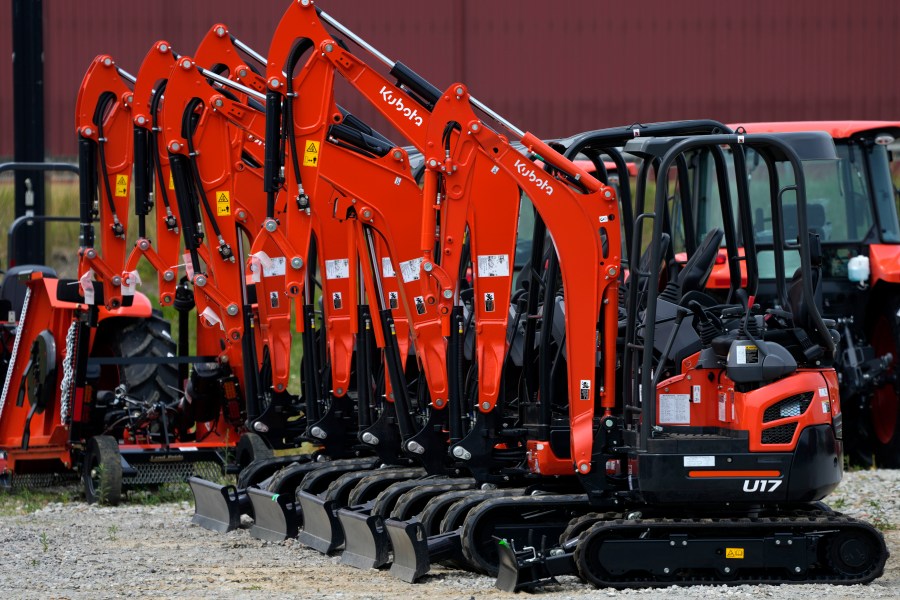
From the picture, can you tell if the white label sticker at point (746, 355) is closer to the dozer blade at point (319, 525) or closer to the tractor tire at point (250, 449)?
the dozer blade at point (319, 525)

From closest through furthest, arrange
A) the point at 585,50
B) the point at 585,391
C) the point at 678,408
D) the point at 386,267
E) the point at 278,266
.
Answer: the point at 678,408 < the point at 585,391 < the point at 386,267 < the point at 278,266 < the point at 585,50

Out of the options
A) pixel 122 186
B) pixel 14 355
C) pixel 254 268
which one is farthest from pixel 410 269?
pixel 14 355

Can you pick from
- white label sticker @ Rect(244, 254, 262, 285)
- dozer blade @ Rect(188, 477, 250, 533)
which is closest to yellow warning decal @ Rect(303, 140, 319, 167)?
white label sticker @ Rect(244, 254, 262, 285)

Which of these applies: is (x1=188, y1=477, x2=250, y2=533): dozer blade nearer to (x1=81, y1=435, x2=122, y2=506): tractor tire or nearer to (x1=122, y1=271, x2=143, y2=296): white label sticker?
(x1=81, y1=435, x2=122, y2=506): tractor tire

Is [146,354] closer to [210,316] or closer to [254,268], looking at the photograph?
[210,316]

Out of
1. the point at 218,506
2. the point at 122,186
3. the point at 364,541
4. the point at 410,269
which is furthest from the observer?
the point at 122,186

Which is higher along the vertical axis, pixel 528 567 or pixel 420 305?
pixel 420 305

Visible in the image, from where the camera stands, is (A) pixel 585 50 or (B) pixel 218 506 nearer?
(B) pixel 218 506

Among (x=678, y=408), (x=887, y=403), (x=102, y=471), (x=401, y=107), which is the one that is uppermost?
(x=401, y=107)

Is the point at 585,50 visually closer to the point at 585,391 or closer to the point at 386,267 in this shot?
the point at 386,267

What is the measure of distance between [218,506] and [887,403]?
18.8 feet

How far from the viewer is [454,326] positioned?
8.86 m

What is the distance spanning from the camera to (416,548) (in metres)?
7.82

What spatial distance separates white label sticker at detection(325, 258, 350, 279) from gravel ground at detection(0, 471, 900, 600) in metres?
1.74
